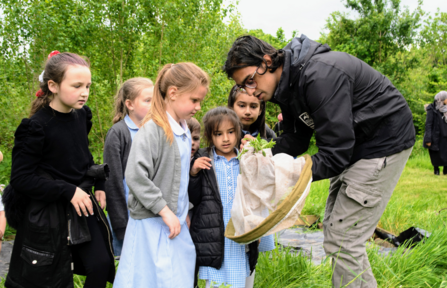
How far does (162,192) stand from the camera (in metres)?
2.14

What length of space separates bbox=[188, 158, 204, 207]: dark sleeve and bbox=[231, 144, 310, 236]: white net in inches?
14.1

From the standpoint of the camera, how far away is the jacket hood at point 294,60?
7.07 ft

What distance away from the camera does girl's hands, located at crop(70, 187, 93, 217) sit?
85.4 inches

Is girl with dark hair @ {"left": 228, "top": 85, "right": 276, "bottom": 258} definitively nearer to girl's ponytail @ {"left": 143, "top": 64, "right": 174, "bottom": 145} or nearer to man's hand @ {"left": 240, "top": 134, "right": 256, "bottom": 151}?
man's hand @ {"left": 240, "top": 134, "right": 256, "bottom": 151}

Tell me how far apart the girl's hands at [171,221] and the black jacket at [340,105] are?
0.85 metres

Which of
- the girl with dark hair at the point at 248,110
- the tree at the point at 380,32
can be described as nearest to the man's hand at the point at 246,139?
the girl with dark hair at the point at 248,110

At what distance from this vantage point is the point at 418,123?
17297 mm

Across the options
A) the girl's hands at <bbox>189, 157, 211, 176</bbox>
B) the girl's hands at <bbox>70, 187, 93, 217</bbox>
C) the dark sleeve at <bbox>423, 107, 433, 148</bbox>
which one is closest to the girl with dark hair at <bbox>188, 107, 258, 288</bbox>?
the girl's hands at <bbox>189, 157, 211, 176</bbox>

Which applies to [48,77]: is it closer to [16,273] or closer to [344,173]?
[16,273]

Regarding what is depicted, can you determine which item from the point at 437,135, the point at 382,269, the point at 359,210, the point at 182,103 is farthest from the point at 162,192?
the point at 437,135

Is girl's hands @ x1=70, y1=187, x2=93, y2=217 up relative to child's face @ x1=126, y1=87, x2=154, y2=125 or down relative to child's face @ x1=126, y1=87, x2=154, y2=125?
down

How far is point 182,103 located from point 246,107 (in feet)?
3.19

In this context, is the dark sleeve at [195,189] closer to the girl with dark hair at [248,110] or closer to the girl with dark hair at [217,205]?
the girl with dark hair at [217,205]

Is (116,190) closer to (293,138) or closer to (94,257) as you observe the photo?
(94,257)
